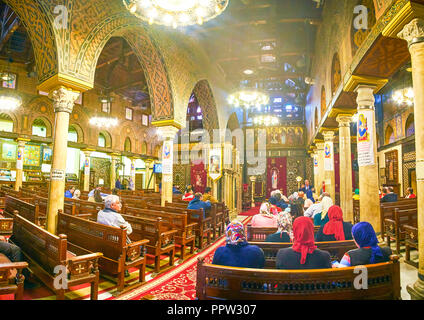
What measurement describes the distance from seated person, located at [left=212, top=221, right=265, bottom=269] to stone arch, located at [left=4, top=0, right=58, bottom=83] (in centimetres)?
536

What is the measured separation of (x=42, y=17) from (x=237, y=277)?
664 centimetres

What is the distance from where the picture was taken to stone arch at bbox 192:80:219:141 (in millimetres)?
13336

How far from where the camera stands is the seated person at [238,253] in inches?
96.9

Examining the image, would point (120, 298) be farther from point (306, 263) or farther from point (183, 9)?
point (183, 9)

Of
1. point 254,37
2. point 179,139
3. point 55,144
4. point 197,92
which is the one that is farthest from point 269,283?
point 179,139

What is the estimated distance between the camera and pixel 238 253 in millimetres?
2502

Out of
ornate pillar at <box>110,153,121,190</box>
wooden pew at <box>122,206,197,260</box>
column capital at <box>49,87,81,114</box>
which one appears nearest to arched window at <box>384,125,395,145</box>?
wooden pew at <box>122,206,197,260</box>

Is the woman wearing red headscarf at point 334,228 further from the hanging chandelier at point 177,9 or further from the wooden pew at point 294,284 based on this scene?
the hanging chandelier at point 177,9

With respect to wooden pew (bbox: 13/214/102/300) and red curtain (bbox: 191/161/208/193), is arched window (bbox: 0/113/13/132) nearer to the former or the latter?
red curtain (bbox: 191/161/208/193)

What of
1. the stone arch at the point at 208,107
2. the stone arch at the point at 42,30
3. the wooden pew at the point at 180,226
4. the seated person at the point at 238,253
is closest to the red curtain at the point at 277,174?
the stone arch at the point at 208,107

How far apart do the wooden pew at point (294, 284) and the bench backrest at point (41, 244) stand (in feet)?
5.94

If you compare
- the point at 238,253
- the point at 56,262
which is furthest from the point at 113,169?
the point at 238,253

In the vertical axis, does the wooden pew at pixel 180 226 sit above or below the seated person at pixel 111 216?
below

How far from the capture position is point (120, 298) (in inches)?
136
